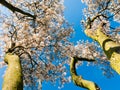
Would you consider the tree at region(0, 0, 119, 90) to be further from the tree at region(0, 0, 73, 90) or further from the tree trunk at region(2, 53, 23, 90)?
the tree trunk at region(2, 53, 23, 90)

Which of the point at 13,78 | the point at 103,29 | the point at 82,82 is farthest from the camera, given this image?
the point at 103,29

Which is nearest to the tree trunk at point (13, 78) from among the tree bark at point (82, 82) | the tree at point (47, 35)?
the tree bark at point (82, 82)

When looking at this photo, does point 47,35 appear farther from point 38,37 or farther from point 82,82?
point 82,82

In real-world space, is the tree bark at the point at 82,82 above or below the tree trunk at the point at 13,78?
below

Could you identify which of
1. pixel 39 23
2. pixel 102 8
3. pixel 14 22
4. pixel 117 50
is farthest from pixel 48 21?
pixel 117 50

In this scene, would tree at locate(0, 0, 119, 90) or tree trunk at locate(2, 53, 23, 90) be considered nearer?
tree trunk at locate(2, 53, 23, 90)

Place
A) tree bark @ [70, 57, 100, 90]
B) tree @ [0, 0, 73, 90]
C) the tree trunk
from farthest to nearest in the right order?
1. tree @ [0, 0, 73, 90]
2. tree bark @ [70, 57, 100, 90]
3. the tree trunk

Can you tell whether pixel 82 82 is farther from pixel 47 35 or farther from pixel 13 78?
pixel 47 35

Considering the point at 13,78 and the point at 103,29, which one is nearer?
the point at 13,78

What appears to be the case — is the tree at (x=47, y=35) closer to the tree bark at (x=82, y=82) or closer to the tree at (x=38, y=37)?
the tree at (x=38, y=37)

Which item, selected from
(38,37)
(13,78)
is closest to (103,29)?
(38,37)

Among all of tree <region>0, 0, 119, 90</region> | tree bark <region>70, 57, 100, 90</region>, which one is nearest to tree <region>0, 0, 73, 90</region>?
tree <region>0, 0, 119, 90</region>

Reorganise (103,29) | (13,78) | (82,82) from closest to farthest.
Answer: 1. (13,78)
2. (82,82)
3. (103,29)

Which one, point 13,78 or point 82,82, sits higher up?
point 13,78
